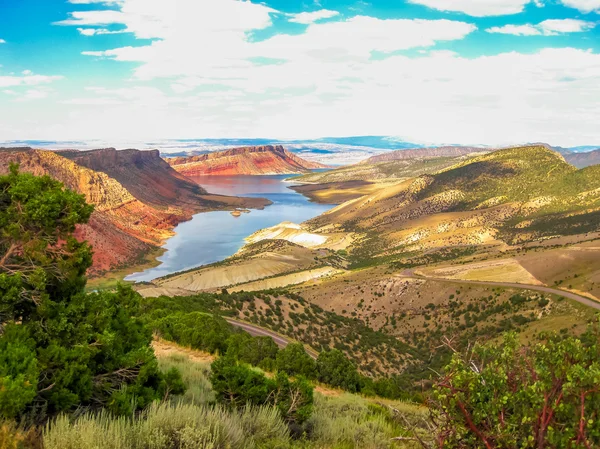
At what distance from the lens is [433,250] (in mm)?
82750

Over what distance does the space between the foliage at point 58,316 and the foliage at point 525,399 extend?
5061 millimetres

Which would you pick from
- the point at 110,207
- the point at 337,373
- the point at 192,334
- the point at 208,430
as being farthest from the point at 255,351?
the point at 110,207

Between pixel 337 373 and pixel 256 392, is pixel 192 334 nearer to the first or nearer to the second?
pixel 337 373

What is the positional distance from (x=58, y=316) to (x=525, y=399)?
7112mm

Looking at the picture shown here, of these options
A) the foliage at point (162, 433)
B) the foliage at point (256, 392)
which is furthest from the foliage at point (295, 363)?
the foliage at point (162, 433)

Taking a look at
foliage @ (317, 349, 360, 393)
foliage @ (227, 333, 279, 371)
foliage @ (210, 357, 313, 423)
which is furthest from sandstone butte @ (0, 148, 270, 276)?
foliage @ (210, 357, 313, 423)

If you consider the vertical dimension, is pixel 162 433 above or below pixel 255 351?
above

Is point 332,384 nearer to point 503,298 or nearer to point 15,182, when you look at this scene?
point 15,182

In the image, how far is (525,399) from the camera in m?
4.62

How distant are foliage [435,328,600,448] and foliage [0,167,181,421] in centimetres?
506

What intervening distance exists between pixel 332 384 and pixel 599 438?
15.0 metres

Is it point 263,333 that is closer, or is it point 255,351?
point 255,351

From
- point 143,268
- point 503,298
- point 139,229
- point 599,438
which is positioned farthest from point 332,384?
point 139,229

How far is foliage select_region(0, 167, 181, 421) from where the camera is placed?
6.91 metres
